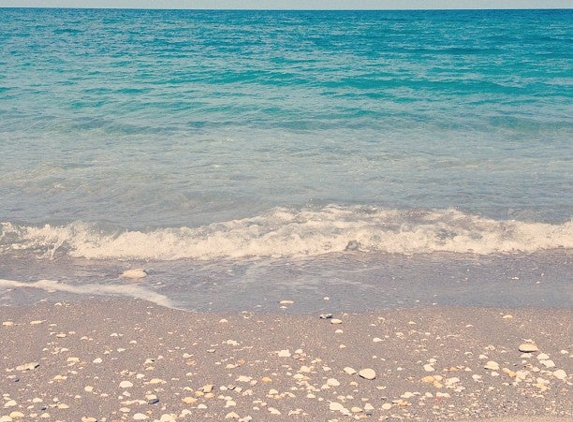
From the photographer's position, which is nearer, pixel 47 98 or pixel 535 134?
pixel 535 134

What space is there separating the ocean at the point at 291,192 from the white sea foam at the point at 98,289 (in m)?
0.02

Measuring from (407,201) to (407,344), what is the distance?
153 inches

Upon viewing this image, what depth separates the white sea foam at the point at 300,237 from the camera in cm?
700

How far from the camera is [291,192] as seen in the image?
9078 millimetres

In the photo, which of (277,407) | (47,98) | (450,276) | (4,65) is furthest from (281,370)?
(4,65)

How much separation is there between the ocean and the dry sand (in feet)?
1.26

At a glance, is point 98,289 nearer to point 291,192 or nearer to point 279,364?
point 279,364

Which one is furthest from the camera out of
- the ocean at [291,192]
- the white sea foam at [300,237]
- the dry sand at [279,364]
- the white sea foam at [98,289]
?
the white sea foam at [300,237]

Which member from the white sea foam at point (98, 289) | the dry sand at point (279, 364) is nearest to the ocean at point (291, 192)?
the white sea foam at point (98, 289)

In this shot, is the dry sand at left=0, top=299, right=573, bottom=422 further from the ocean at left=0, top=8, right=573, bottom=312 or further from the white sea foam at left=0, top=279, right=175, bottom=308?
the ocean at left=0, top=8, right=573, bottom=312

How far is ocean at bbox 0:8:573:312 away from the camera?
6.20 m

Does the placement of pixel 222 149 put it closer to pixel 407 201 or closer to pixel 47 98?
pixel 407 201

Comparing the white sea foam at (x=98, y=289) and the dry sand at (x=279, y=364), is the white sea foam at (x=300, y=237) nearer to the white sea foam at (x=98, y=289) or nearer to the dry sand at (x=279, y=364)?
the white sea foam at (x=98, y=289)

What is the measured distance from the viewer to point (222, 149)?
38.8 ft
